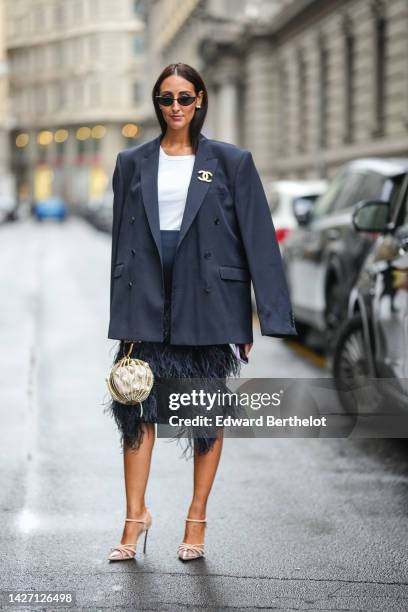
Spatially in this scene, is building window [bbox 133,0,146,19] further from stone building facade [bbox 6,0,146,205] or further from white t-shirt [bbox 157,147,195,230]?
white t-shirt [bbox 157,147,195,230]

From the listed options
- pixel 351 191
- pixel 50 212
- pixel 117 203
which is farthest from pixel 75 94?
pixel 117 203

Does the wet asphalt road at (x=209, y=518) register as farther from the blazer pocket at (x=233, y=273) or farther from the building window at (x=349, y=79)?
the building window at (x=349, y=79)

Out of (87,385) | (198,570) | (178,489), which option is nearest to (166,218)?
(198,570)

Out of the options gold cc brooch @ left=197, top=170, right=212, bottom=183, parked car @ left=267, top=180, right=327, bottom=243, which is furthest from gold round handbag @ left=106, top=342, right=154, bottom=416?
parked car @ left=267, top=180, right=327, bottom=243

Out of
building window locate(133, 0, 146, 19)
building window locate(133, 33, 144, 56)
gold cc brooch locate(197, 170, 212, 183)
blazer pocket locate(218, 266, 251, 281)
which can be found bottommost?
building window locate(133, 33, 144, 56)

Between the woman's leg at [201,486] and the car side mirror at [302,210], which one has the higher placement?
the woman's leg at [201,486]

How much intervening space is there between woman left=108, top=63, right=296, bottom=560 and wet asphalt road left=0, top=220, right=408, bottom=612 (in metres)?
0.36

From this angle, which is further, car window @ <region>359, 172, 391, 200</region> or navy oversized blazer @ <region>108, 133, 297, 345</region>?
car window @ <region>359, 172, 391, 200</region>

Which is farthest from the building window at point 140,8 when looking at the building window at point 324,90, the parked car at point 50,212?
the building window at point 324,90

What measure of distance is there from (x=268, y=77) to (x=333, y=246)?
3553 centimetres

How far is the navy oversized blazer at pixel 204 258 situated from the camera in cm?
499

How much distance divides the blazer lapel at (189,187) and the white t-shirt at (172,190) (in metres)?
0.04

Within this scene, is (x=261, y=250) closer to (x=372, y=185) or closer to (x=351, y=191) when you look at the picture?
(x=372, y=185)

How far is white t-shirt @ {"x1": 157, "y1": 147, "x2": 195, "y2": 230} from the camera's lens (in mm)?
5031
